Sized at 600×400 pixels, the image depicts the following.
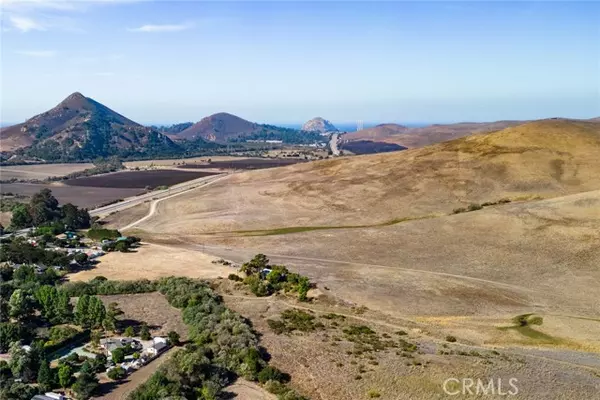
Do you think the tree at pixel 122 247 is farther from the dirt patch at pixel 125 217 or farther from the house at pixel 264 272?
the house at pixel 264 272

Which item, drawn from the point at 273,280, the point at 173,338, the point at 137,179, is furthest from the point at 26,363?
the point at 137,179

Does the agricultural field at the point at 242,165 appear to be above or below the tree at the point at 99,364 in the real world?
above

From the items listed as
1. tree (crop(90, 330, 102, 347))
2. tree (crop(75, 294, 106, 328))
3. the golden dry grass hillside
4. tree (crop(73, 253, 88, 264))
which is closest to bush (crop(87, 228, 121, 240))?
the golden dry grass hillside

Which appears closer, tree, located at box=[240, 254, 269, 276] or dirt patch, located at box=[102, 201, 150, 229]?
tree, located at box=[240, 254, 269, 276]

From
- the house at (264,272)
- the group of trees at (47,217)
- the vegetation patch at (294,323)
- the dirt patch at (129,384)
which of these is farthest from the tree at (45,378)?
the group of trees at (47,217)

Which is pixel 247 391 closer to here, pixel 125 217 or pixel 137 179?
pixel 125 217

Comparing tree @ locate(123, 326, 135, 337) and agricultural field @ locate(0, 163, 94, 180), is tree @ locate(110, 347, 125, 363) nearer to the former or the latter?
tree @ locate(123, 326, 135, 337)

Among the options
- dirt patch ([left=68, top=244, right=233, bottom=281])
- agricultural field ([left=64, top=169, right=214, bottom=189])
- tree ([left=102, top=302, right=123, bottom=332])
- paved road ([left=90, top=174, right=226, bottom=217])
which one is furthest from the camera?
agricultural field ([left=64, top=169, right=214, bottom=189])
